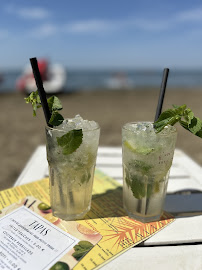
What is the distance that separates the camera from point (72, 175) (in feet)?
3.24

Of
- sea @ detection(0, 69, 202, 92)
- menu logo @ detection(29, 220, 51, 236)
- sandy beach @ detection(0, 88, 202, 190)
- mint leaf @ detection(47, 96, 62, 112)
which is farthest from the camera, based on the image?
sea @ detection(0, 69, 202, 92)

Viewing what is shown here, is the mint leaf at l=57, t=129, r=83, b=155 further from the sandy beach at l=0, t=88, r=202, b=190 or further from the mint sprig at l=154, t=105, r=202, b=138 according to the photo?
the sandy beach at l=0, t=88, r=202, b=190

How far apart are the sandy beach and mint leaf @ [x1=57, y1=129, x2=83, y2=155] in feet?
5.58

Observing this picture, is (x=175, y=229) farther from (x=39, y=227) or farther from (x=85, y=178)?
(x=39, y=227)

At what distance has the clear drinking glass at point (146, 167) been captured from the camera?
937 millimetres

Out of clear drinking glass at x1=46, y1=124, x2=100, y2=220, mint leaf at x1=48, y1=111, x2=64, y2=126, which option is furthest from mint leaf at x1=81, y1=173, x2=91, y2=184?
mint leaf at x1=48, y1=111, x2=64, y2=126

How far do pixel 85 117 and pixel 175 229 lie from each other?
13.9 ft

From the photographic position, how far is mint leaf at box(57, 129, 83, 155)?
0.88 m

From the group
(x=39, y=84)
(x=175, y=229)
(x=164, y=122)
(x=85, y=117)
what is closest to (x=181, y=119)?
(x=164, y=122)

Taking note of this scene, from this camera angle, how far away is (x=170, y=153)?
0.98m

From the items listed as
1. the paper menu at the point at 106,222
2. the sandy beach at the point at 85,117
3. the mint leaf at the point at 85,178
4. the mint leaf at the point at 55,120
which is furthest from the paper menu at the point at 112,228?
the sandy beach at the point at 85,117

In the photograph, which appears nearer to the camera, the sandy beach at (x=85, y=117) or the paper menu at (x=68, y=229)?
the paper menu at (x=68, y=229)

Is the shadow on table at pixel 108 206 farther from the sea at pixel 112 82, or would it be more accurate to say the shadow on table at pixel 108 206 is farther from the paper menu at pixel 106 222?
the sea at pixel 112 82

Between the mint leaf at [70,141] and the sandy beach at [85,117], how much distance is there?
170cm
